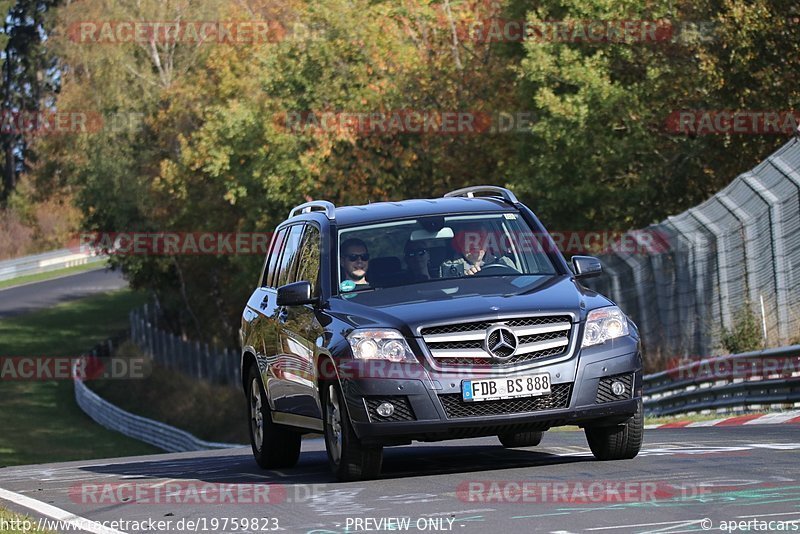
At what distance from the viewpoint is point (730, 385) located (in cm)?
2077

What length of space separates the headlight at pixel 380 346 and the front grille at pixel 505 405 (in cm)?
37

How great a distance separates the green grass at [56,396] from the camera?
48656 millimetres

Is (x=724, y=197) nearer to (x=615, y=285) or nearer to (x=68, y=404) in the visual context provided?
(x=615, y=285)

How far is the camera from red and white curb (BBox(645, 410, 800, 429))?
1673cm

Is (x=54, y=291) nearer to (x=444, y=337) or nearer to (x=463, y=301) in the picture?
(x=463, y=301)

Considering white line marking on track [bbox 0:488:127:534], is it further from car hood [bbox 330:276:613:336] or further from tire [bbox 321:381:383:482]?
car hood [bbox 330:276:613:336]

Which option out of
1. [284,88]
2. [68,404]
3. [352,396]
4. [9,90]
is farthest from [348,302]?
[9,90]

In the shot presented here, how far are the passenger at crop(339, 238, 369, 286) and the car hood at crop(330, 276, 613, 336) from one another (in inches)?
9.8

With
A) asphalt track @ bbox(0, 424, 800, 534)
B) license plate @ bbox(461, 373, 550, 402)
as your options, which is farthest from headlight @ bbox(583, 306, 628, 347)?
asphalt track @ bbox(0, 424, 800, 534)

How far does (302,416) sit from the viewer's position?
12.6 meters

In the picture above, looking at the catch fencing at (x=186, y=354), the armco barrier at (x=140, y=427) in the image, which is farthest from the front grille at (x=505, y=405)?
the catch fencing at (x=186, y=354)

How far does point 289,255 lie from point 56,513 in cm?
373

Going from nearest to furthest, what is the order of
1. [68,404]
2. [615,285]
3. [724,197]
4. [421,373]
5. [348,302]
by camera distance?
[421,373] → [348,302] → [724,197] → [615,285] → [68,404]

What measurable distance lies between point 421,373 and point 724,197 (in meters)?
14.4
